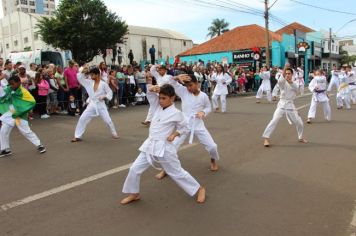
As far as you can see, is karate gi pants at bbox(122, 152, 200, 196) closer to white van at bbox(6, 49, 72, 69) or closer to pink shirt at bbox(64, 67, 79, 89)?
pink shirt at bbox(64, 67, 79, 89)

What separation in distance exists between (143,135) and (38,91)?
574 centimetres

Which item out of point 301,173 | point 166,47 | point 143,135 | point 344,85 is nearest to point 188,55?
point 166,47

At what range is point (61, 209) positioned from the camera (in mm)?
4656

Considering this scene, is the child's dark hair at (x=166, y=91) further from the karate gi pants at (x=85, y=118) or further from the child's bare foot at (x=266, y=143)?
the karate gi pants at (x=85, y=118)

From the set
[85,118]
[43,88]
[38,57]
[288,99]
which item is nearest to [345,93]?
[288,99]

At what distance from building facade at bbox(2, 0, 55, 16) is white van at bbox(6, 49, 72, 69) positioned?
89.5m

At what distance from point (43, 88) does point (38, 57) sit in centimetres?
701

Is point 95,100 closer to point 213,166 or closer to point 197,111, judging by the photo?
point 197,111

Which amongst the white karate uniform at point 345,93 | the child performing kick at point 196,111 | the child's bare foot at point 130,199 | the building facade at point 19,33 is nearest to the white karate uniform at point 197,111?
the child performing kick at point 196,111

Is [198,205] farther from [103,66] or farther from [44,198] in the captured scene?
[103,66]

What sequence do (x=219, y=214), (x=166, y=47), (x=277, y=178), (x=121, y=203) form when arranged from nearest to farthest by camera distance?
(x=219, y=214), (x=121, y=203), (x=277, y=178), (x=166, y=47)

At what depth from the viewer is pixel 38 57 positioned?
19812 mm

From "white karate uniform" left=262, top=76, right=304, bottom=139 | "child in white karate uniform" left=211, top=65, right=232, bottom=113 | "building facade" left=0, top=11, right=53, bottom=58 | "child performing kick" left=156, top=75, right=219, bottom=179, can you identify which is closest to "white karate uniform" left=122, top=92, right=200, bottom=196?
"child performing kick" left=156, top=75, right=219, bottom=179

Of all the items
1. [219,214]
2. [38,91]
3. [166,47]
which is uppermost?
[166,47]
